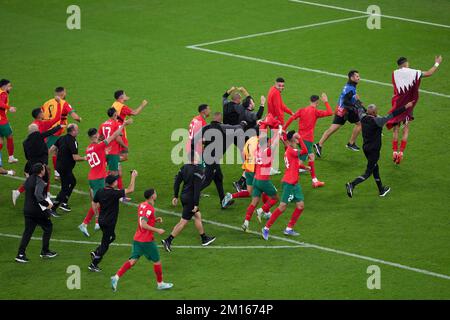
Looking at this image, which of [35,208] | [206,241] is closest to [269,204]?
[206,241]

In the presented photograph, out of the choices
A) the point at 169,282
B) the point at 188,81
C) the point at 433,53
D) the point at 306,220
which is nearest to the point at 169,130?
the point at 188,81

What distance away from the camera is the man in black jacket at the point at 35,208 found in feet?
64.6

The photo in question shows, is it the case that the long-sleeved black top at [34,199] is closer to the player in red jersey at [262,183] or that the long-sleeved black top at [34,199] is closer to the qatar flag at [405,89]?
the player in red jersey at [262,183]

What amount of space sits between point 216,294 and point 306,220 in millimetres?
4602

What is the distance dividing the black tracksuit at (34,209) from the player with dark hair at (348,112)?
31.2ft

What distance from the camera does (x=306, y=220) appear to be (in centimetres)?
→ 2220

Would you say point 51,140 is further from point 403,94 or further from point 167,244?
point 403,94

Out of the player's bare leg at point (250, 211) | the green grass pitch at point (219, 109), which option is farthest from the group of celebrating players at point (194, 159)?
the green grass pitch at point (219, 109)

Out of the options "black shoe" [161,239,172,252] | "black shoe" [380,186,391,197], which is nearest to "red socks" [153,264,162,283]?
"black shoe" [161,239,172,252]

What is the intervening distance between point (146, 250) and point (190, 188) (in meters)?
2.73

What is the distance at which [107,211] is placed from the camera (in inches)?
764

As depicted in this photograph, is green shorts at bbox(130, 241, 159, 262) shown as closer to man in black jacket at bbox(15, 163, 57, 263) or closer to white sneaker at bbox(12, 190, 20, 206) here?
man in black jacket at bbox(15, 163, 57, 263)
